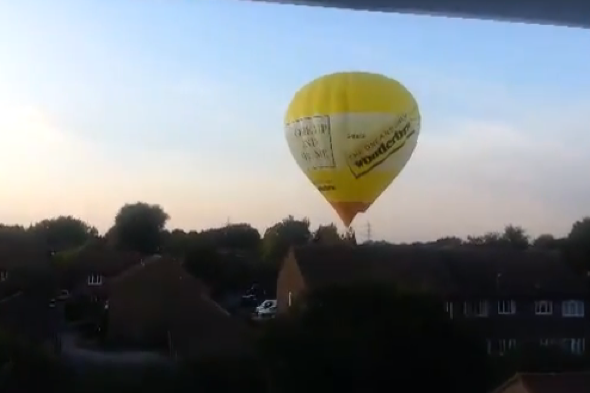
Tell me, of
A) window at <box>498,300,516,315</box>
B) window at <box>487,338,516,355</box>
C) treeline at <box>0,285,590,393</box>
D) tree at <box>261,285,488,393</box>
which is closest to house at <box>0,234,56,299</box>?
treeline at <box>0,285,590,393</box>

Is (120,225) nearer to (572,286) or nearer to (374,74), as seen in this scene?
(374,74)

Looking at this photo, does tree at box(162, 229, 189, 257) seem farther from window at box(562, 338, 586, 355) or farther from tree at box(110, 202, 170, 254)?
window at box(562, 338, 586, 355)

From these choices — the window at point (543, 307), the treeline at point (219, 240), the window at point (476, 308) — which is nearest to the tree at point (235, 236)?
the treeline at point (219, 240)

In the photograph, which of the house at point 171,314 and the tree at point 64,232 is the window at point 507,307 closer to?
the house at point 171,314

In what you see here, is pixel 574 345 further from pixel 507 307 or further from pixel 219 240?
pixel 219 240

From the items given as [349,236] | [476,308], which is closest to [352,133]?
[349,236]
